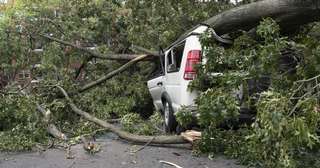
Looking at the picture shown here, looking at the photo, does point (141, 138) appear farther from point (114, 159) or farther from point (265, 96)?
point (265, 96)

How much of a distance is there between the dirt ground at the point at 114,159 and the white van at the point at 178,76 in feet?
3.32

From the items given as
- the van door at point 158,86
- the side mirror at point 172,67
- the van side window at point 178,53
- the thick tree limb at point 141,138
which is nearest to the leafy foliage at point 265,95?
the thick tree limb at point 141,138

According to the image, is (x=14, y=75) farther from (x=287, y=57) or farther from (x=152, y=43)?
(x=287, y=57)

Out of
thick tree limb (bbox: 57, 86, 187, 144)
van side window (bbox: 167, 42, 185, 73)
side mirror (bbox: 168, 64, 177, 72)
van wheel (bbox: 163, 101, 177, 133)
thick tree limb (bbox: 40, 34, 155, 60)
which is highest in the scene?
thick tree limb (bbox: 40, 34, 155, 60)

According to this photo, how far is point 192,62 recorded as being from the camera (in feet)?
24.6

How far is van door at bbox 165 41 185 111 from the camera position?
805cm

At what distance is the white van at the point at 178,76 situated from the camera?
7531mm

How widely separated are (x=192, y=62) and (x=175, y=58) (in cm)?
114

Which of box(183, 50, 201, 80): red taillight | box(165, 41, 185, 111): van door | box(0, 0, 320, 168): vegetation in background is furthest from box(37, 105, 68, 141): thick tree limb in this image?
box(183, 50, 201, 80): red taillight

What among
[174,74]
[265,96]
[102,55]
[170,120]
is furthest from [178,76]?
[102,55]

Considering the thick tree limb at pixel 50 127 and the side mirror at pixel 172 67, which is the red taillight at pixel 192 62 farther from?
the thick tree limb at pixel 50 127

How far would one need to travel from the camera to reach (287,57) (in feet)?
→ 21.3

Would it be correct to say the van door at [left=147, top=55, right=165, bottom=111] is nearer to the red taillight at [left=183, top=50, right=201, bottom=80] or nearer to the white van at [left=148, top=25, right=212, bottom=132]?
the white van at [left=148, top=25, right=212, bottom=132]

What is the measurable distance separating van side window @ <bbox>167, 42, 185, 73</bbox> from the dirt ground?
1660 millimetres
